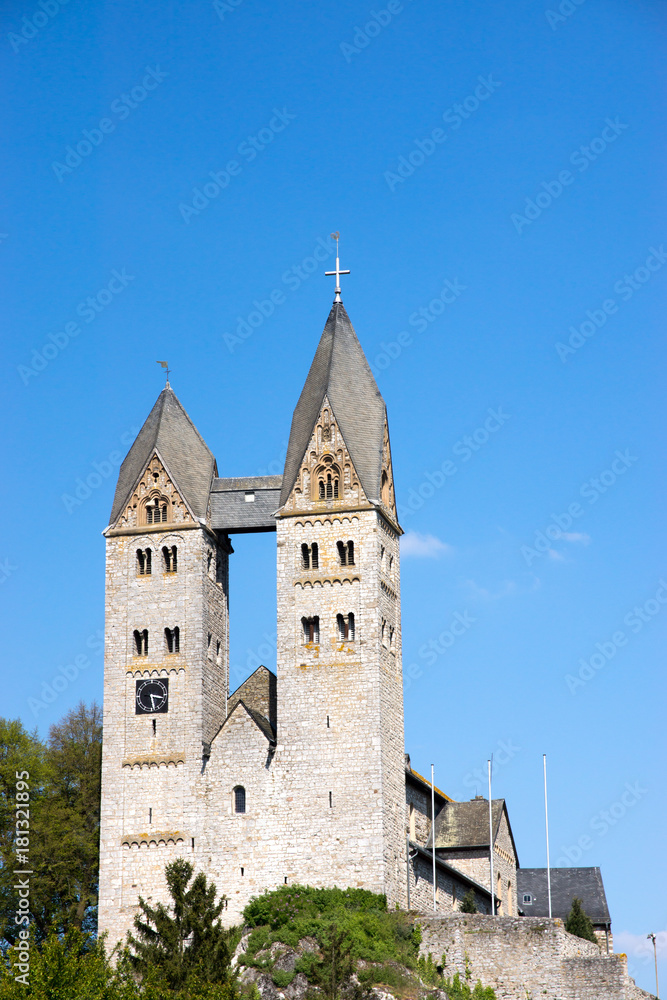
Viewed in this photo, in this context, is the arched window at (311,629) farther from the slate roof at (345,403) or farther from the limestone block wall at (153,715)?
the slate roof at (345,403)

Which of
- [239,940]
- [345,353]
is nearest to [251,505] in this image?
[345,353]

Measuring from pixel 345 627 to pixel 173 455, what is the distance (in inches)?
454

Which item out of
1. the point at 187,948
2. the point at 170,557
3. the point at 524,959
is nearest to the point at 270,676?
the point at 170,557

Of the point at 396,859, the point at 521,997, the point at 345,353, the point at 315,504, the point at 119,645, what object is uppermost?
the point at 345,353

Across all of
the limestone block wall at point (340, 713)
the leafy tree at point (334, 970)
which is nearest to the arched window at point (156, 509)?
the limestone block wall at point (340, 713)

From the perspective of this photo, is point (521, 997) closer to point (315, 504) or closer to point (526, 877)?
point (315, 504)

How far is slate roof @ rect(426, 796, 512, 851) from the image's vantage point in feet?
269

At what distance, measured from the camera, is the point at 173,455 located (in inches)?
2869

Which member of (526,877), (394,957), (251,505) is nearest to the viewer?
(394,957)

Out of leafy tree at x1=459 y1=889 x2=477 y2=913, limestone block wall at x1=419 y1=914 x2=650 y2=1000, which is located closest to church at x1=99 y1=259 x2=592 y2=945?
leafy tree at x1=459 y1=889 x2=477 y2=913

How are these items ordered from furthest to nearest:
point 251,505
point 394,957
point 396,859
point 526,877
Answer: point 526,877 → point 251,505 → point 396,859 → point 394,957

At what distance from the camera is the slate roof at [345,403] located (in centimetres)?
7075

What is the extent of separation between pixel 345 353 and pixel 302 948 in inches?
1050

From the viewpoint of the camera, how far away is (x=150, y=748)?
68.6m
